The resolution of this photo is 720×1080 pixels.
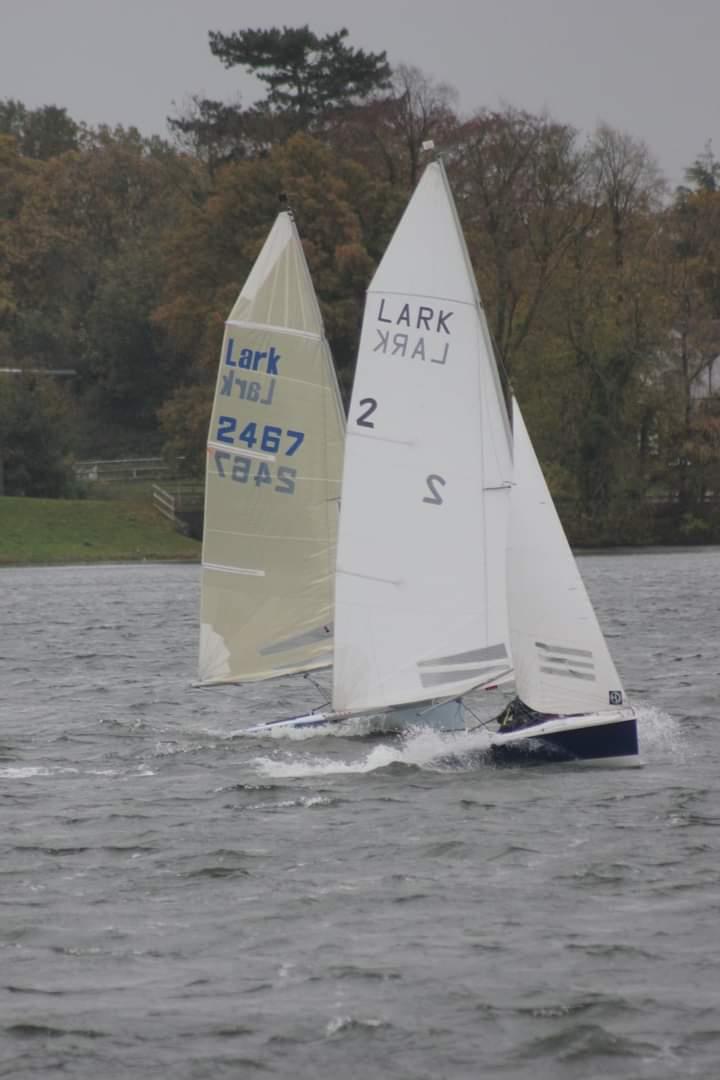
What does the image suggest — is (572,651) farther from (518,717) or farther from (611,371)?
(611,371)

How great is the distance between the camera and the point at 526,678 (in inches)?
873

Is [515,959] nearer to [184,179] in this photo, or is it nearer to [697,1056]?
[697,1056]

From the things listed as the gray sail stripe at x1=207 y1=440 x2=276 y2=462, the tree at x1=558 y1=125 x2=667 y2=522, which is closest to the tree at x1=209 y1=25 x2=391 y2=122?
the tree at x1=558 y1=125 x2=667 y2=522

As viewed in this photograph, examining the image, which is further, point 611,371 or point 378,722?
point 611,371

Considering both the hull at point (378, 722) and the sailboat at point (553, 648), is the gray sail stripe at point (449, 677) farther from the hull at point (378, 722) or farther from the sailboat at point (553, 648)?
the sailboat at point (553, 648)

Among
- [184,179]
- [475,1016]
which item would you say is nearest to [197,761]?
[475,1016]

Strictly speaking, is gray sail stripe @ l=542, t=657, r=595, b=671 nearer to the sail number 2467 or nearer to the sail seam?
the sail number 2467

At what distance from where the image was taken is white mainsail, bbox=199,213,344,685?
25.9 m

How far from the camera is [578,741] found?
72.7 ft

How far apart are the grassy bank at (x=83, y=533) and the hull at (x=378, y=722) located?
5687 centimetres

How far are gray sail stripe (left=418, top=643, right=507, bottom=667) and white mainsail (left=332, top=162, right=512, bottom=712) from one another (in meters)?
0.01

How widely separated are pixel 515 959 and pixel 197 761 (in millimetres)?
10462

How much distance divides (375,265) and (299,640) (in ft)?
195

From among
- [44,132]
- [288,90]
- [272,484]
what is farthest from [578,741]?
[44,132]
